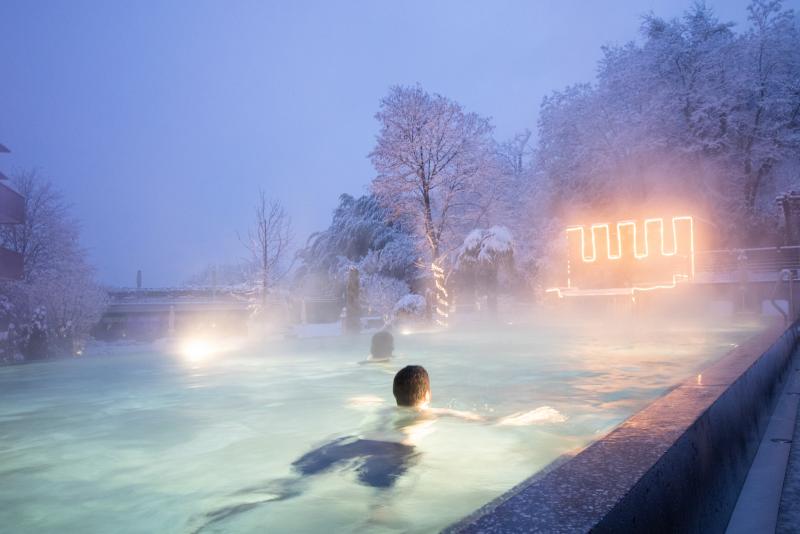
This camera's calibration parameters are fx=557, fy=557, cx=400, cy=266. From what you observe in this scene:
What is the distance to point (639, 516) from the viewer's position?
2.21 m

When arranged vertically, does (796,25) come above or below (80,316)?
above

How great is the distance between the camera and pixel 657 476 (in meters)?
2.49

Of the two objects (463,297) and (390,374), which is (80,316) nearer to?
(390,374)

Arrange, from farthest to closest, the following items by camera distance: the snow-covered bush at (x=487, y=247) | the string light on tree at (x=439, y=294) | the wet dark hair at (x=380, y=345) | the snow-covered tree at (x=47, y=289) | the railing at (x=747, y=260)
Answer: the snow-covered bush at (x=487, y=247)
the string light on tree at (x=439, y=294)
the railing at (x=747, y=260)
the snow-covered tree at (x=47, y=289)
the wet dark hair at (x=380, y=345)

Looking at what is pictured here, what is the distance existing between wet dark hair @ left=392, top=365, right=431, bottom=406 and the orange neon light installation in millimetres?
16188

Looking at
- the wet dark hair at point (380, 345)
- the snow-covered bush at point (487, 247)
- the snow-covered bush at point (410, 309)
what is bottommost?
the wet dark hair at point (380, 345)

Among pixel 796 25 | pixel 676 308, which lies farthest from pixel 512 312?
pixel 796 25

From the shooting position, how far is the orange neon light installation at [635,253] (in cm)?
2147

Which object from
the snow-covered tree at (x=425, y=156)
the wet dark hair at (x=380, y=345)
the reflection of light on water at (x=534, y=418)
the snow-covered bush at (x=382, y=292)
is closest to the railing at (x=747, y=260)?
the snow-covered tree at (x=425, y=156)

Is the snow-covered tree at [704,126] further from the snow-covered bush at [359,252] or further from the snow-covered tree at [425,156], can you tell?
the snow-covered bush at [359,252]

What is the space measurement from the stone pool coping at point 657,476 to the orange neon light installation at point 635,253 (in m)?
18.0

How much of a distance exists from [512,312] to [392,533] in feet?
124

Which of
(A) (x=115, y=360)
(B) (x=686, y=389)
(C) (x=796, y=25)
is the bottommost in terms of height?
(A) (x=115, y=360)

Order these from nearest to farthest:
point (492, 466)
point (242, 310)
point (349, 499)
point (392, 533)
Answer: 1. point (392, 533)
2. point (349, 499)
3. point (492, 466)
4. point (242, 310)
